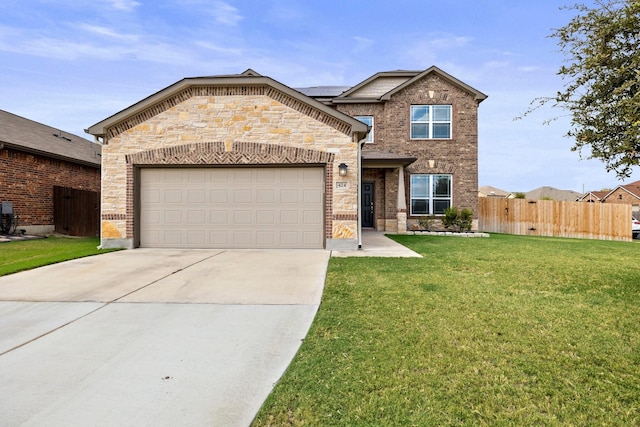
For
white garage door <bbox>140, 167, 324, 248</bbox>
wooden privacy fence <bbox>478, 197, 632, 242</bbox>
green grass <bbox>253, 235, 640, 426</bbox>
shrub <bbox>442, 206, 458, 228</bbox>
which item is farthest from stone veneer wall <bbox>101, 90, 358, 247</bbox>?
wooden privacy fence <bbox>478, 197, 632, 242</bbox>

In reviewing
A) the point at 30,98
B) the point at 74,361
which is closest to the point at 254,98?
the point at 74,361

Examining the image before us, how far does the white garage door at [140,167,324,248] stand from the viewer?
32.8 ft

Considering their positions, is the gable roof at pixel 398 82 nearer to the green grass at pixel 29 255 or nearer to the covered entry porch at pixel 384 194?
the covered entry porch at pixel 384 194

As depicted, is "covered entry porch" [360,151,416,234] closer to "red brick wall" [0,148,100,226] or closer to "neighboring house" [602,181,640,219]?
"red brick wall" [0,148,100,226]

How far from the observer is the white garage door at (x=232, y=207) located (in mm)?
10008

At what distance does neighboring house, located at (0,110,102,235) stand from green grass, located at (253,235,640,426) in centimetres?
1514

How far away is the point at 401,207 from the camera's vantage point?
15445 mm

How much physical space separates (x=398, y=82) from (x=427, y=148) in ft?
14.4

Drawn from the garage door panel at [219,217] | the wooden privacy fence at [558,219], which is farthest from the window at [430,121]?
the garage door panel at [219,217]

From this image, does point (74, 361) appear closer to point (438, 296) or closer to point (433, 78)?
point (438, 296)

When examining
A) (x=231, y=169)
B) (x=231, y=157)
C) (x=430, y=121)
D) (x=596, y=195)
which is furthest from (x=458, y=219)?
(x=596, y=195)

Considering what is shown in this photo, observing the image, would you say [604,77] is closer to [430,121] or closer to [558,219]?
[430,121]

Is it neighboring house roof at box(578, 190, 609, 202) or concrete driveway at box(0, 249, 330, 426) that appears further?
neighboring house roof at box(578, 190, 609, 202)

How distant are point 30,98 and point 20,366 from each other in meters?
25.1
